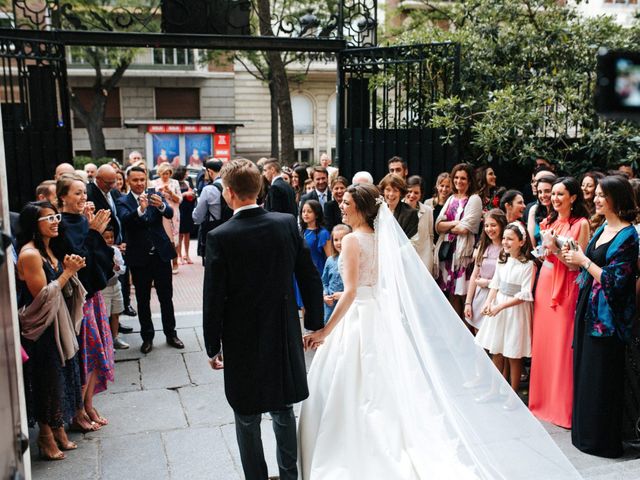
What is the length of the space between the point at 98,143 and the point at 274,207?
18.4m

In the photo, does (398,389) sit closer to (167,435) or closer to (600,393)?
(600,393)

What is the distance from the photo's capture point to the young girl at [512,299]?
5617 mm

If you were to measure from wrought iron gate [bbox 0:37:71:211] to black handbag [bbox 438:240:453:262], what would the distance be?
4.17 metres

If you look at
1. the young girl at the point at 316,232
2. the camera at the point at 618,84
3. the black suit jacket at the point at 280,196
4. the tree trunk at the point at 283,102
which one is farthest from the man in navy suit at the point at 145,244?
the tree trunk at the point at 283,102

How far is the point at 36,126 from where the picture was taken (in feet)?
23.4

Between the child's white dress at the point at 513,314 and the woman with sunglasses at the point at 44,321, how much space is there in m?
3.42

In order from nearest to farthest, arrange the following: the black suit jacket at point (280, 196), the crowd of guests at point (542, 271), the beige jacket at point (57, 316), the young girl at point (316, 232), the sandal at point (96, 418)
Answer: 1. the beige jacket at point (57, 316)
2. the crowd of guests at point (542, 271)
3. the sandal at point (96, 418)
4. the young girl at point (316, 232)
5. the black suit jacket at point (280, 196)

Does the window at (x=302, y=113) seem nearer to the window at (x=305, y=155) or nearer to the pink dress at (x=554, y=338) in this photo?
the window at (x=305, y=155)

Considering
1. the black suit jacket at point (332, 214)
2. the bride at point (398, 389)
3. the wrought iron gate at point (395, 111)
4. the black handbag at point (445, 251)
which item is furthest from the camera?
the black suit jacket at point (332, 214)

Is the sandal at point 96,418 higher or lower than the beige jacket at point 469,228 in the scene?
lower

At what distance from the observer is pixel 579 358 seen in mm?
4938

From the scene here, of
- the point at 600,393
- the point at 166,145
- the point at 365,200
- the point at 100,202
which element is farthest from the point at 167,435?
the point at 166,145

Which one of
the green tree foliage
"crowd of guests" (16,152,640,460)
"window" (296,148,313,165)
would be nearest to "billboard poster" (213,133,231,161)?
"window" (296,148,313,165)

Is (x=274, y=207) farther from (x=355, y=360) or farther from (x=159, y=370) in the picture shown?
(x=355, y=360)
